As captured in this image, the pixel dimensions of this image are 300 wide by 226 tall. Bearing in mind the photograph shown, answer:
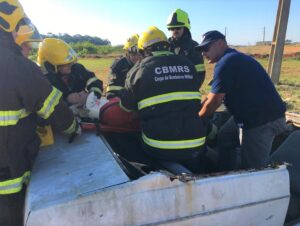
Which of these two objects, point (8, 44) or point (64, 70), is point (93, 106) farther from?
point (8, 44)

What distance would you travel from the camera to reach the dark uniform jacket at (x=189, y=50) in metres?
5.04

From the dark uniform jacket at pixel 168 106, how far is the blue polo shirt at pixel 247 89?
69 cm

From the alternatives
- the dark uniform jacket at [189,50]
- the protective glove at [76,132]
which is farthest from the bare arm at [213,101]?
the dark uniform jacket at [189,50]

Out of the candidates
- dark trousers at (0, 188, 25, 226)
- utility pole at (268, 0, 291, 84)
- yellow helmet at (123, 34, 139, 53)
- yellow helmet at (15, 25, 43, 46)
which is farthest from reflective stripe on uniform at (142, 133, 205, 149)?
utility pole at (268, 0, 291, 84)

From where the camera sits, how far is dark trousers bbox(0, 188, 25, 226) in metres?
2.41

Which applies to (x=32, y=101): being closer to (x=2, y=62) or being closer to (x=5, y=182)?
(x=2, y=62)

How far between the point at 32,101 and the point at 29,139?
0.27 m

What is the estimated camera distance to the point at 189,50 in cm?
505

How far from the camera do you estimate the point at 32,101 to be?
233 centimetres

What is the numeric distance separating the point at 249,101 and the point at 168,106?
3.76ft

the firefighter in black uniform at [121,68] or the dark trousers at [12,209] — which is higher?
the firefighter in black uniform at [121,68]

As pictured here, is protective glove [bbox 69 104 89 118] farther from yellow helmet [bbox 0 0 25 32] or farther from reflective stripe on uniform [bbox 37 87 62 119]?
yellow helmet [bbox 0 0 25 32]

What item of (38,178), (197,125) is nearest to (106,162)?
(38,178)

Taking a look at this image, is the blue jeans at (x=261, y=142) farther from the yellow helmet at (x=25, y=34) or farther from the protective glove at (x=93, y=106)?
the yellow helmet at (x=25, y=34)
